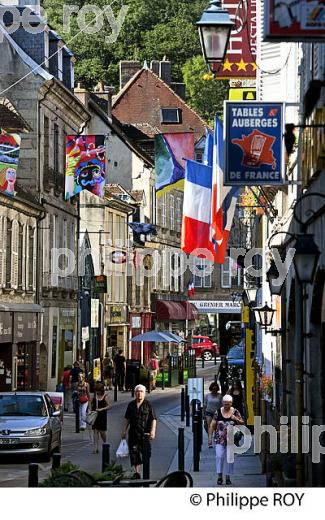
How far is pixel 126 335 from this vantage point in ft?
195

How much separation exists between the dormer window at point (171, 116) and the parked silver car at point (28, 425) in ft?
171

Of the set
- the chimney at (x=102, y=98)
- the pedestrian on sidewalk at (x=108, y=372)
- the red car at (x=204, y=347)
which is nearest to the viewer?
the pedestrian on sidewalk at (x=108, y=372)

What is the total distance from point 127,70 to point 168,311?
14.7 metres

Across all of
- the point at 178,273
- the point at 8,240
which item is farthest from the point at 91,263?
the point at 178,273

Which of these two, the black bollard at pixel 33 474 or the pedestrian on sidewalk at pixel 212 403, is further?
the pedestrian on sidewalk at pixel 212 403

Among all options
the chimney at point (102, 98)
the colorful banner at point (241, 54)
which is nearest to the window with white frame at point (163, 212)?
the chimney at point (102, 98)

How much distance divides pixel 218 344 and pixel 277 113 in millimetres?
66757

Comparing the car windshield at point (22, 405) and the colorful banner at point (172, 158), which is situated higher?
the colorful banner at point (172, 158)

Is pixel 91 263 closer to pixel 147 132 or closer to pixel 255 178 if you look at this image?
pixel 147 132

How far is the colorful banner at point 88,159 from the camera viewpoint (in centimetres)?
3931

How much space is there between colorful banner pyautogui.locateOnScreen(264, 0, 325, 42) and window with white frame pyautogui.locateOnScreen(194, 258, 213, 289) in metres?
62.2

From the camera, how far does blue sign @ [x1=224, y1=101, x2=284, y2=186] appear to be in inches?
639

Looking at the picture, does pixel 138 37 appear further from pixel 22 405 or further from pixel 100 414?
pixel 22 405

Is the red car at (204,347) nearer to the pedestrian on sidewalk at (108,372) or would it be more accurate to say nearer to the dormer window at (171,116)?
the dormer window at (171,116)
